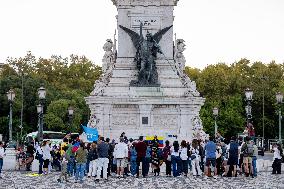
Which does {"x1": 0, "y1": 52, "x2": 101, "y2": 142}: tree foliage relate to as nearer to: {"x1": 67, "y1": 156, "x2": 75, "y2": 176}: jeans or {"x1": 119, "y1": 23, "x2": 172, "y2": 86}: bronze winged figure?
{"x1": 119, "y1": 23, "x2": 172, "y2": 86}: bronze winged figure

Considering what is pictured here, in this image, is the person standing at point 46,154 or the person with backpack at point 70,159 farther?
the person standing at point 46,154

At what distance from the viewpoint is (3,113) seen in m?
86.9

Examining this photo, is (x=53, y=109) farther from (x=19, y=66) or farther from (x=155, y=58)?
(x=155, y=58)

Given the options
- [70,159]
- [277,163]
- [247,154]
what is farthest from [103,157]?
[277,163]

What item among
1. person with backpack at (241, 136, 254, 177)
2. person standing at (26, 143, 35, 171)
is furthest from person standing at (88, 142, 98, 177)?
person with backpack at (241, 136, 254, 177)

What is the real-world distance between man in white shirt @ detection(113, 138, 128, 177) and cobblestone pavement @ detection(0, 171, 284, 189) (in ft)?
3.32

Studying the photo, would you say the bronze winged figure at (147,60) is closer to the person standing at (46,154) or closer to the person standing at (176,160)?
the person standing at (46,154)

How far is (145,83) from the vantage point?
5047 centimetres

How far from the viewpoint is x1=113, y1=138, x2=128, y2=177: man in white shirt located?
32.3 m

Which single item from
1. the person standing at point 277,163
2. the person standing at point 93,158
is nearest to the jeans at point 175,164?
the person standing at point 93,158

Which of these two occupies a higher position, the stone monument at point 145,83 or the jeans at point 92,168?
the stone monument at point 145,83

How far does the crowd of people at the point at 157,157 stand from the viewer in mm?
30906

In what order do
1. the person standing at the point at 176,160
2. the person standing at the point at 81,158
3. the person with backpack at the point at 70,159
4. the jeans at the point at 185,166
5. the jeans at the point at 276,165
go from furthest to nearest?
1. the jeans at the point at 276,165
2. the jeans at the point at 185,166
3. the person standing at the point at 176,160
4. the person with backpack at the point at 70,159
5. the person standing at the point at 81,158

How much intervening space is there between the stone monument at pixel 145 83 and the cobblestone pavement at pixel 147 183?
17579mm
